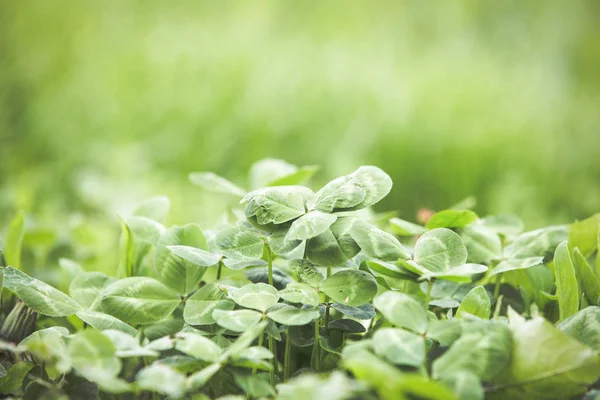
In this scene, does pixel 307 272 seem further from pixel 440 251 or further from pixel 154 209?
pixel 154 209

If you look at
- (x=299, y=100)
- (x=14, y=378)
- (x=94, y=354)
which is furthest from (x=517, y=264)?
(x=299, y=100)

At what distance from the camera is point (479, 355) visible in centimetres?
57

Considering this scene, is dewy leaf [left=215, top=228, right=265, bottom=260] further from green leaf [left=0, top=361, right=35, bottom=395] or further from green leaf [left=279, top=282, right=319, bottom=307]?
green leaf [left=0, top=361, right=35, bottom=395]

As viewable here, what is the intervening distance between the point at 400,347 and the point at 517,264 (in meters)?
0.27

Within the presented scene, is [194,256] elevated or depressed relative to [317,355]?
elevated

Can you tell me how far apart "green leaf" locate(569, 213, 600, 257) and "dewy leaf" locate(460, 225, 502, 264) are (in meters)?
0.14

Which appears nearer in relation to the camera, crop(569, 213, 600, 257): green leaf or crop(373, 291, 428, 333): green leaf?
crop(373, 291, 428, 333): green leaf

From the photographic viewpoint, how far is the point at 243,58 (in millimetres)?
3285

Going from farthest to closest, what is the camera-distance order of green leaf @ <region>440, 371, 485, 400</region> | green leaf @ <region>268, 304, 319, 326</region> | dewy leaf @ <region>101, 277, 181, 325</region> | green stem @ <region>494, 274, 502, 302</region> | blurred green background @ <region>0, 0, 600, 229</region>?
blurred green background @ <region>0, 0, 600, 229</region>, green stem @ <region>494, 274, 502, 302</region>, dewy leaf @ <region>101, 277, 181, 325</region>, green leaf @ <region>268, 304, 319, 326</region>, green leaf @ <region>440, 371, 485, 400</region>

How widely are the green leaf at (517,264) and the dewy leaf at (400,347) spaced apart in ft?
0.71

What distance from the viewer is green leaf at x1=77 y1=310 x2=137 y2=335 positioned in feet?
2.24

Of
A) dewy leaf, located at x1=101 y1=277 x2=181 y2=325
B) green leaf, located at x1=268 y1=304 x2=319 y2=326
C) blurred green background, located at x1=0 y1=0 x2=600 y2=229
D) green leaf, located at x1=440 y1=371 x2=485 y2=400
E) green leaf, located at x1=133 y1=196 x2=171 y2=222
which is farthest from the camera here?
blurred green background, located at x1=0 y1=0 x2=600 y2=229

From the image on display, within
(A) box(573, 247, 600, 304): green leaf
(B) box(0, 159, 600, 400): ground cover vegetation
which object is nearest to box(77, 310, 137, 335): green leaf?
(B) box(0, 159, 600, 400): ground cover vegetation

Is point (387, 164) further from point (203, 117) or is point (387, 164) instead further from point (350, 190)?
point (350, 190)
